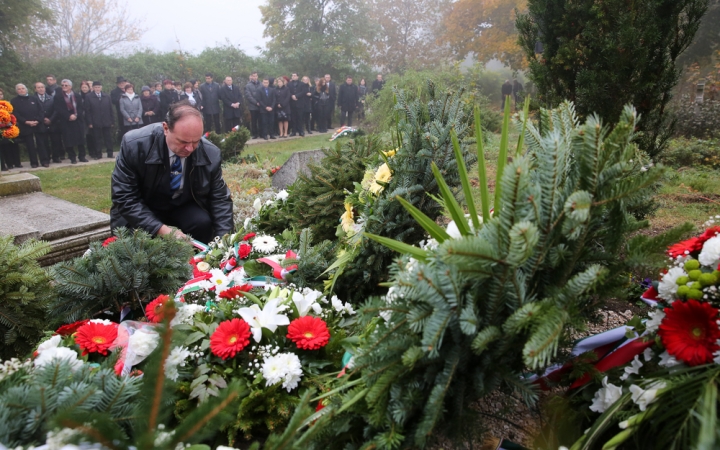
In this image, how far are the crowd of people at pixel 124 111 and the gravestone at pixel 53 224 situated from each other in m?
A: 6.55

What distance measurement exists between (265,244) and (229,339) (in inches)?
56.3

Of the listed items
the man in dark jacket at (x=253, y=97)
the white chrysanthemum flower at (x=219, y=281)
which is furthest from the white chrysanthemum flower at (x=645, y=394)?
the man in dark jacket at (x=253, y=97)

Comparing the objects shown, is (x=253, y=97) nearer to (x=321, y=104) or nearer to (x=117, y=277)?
(x=321, y=104)

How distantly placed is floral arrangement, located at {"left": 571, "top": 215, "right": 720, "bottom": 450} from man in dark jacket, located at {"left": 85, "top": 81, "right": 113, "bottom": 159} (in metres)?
14.2

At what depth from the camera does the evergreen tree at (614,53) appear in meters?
3.62

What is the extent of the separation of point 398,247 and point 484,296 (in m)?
0.39

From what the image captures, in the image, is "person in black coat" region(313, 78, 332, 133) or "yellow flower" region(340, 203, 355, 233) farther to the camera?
"person in black coat" region(313, 78, 332, 133)

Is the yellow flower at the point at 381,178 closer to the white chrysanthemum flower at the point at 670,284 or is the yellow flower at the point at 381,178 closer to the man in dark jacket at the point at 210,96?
the white chrysanthemum flower at the point at 670,284

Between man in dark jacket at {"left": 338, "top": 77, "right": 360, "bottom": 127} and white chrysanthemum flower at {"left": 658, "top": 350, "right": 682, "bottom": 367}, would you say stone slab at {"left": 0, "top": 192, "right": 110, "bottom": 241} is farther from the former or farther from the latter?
man in dark jacket at {"left": 338, "top": 77, "right": 360, "bottom": 127}

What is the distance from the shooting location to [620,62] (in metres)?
3.73

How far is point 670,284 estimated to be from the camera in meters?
Answer: 1.34

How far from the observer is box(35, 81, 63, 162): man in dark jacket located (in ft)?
38.6

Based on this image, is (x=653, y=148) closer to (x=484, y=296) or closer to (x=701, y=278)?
(x=701, y=278)

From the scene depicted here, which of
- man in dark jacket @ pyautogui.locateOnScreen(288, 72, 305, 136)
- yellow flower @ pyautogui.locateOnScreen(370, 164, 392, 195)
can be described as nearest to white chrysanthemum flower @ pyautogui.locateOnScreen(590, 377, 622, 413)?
yellow flower @ pyautogui.locateOnScreen(370, 164, 392, 195)
